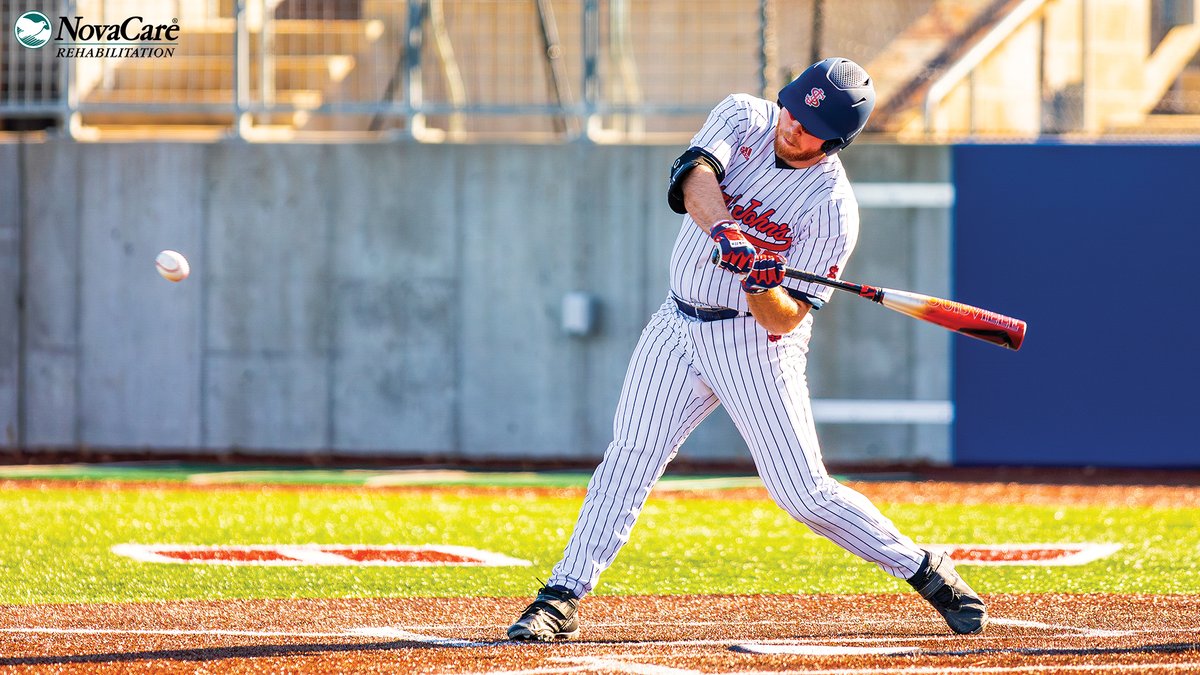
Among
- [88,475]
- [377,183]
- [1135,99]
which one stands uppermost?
[1135,99]

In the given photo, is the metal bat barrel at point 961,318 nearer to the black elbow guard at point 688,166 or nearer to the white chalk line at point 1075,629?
the black elbow guard at point 688,166

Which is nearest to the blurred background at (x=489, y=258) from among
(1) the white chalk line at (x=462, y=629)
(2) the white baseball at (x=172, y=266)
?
(2) the white baseball at (x=172, y=266)

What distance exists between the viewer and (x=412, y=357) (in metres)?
11.5

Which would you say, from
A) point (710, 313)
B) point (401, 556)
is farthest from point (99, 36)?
point (710, 313)

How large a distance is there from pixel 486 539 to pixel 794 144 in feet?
11.1

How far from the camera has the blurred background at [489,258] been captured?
1116 centimetres

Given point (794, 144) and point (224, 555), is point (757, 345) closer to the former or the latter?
point (794, 144)

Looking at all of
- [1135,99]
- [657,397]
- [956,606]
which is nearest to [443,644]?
[657,397]

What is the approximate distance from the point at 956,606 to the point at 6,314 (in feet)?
28.5

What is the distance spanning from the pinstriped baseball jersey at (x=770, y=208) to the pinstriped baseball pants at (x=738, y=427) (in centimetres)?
16

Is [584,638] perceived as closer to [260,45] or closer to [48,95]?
[260,45]

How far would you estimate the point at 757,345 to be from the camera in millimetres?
4992

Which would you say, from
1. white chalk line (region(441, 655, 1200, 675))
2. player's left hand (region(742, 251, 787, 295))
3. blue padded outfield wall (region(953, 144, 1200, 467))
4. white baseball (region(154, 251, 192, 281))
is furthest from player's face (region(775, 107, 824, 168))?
blue padded outfield wall (region(953, 144, 1200, 467))

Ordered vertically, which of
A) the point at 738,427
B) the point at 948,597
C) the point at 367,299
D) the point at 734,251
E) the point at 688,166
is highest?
the point at 688,166
